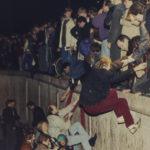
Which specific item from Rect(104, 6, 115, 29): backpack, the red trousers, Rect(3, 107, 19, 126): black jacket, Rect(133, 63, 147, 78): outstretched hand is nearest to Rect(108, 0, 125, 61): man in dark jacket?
Rect(104, 6, 115, 29): backpack

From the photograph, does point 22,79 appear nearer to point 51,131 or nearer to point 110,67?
point 51,131

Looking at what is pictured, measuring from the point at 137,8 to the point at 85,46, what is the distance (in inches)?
89.7

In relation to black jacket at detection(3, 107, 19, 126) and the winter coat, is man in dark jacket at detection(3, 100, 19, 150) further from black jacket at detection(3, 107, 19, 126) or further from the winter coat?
the winter coat

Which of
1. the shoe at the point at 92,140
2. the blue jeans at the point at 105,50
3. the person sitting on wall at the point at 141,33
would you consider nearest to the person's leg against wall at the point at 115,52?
the blue jeans at the point at 105,50

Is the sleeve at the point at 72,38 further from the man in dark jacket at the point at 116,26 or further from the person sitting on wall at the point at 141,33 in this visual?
the person sitting on wall at the point at 141,33

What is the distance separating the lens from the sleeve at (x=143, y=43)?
322 inches

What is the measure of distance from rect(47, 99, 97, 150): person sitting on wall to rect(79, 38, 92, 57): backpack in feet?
4.17

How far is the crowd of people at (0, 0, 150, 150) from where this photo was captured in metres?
8.48

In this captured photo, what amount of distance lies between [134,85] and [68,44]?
390 cm

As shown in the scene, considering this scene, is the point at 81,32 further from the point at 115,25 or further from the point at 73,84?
the point at 115,25

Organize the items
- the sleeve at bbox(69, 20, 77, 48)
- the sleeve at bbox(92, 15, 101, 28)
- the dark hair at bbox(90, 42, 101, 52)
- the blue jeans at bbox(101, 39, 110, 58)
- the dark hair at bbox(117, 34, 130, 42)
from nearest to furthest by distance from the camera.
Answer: the dark hair at bbox(117, 34, 130, 42), the blue jeans at bbox(101, 39, 110, 58), the dark hair at bbox(90, 42, 101, 52), the sleeve at bbox(92, 15, 101, 28), the sleeve at bbox(69, 20, 77, 48)

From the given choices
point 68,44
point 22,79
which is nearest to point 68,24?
point 68,44

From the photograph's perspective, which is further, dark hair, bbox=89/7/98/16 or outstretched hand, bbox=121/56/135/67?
dark hair, bbox=89/7/98/16

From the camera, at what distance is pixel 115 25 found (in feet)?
30.8
